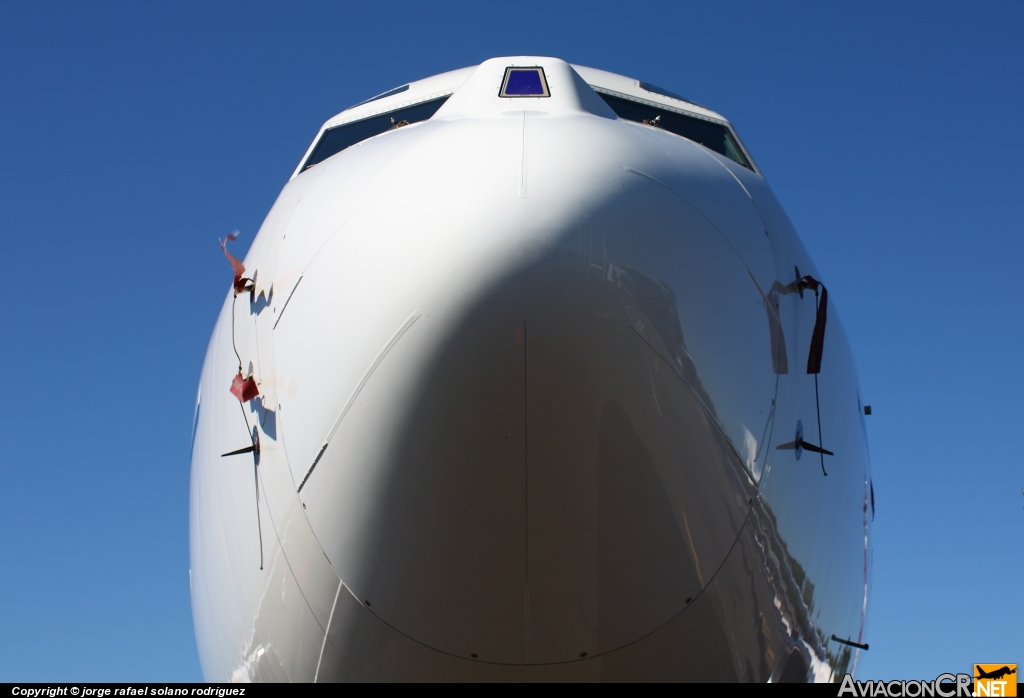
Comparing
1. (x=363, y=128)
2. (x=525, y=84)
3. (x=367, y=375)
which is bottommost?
(x=367, y=375)

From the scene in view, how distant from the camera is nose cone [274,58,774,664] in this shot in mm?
3619

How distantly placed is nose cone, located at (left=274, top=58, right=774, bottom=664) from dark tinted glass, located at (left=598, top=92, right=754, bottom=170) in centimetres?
208

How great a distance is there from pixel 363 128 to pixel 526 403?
11.7 ft

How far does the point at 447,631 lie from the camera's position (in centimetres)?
385

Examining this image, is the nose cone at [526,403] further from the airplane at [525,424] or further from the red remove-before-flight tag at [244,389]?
the red remove-before-flight tag at [244,389]

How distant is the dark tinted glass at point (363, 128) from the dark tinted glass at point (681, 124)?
1.07 metres

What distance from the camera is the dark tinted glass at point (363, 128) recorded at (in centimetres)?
632

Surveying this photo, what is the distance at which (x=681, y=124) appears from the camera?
6.32 m

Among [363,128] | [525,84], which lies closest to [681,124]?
[525,84]

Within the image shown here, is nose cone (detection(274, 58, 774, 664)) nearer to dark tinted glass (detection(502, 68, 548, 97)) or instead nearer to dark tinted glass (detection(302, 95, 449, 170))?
dark tinted glass (detection(502, 68, 548, 97))

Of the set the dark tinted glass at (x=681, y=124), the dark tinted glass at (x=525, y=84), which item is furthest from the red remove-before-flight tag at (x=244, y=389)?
the dark tinted glass at (x=681, y=124)

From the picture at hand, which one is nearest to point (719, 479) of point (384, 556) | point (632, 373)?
point (632, 373)

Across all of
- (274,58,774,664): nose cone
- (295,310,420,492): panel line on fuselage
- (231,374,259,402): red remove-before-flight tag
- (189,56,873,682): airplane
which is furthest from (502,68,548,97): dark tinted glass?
(231,374,259,402): red remove-before-flight tag

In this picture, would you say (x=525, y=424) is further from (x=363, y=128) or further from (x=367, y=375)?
(x=363, y=128)
